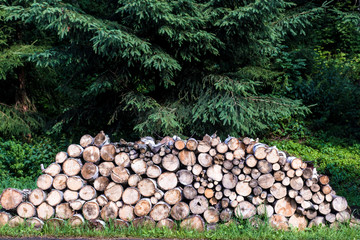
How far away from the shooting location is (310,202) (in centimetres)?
462

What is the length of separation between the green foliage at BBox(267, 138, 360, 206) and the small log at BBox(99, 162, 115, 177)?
4201 millimetres

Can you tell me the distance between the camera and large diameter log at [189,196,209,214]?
180 inches

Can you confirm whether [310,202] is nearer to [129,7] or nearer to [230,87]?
[230,87]

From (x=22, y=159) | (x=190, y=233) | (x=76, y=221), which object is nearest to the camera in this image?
(x=190, y=233)


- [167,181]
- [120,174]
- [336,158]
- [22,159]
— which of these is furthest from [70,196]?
[336,158]

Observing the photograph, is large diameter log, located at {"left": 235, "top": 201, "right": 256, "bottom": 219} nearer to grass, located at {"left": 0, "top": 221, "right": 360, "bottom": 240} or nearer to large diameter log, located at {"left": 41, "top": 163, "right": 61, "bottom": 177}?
grass, located at {"left": 0, "top": 221, "right": 360, "bottom": 240}

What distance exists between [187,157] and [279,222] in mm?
1513

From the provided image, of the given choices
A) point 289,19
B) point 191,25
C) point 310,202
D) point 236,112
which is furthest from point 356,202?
point 191,25

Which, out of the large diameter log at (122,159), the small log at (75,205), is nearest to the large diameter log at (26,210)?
the small log at (75,205)

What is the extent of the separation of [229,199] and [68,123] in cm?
405

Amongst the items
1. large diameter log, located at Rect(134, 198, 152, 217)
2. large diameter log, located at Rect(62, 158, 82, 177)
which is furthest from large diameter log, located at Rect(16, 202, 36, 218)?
large diameter log, located at Rect(134, 198, 152, 217)

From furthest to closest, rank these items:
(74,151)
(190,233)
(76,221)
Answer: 1. (74,151)
2. (76,221)
3. (190,233)

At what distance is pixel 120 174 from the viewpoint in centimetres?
462

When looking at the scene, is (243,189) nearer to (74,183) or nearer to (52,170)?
(74,183)
